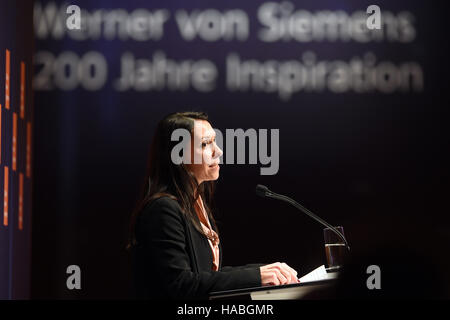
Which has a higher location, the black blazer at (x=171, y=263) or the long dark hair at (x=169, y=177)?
the long dark hair at (x=169, y=177)

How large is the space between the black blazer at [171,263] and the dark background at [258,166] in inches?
58.1

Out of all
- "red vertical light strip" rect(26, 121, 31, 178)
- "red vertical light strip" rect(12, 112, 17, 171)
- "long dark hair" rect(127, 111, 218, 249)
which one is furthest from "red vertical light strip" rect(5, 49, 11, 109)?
"long dark hair" rect(127, 111, 218, 249)

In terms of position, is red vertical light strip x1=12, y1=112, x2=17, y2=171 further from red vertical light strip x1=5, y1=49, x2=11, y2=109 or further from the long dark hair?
the long dark hair

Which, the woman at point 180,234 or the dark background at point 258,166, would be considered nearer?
the woman at point 180,234

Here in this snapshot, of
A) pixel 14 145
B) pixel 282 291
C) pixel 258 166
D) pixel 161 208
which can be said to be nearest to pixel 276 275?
pixel 282 291

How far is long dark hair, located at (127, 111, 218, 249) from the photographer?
6.90 ft

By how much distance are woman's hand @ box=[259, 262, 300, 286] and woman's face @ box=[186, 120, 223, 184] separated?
1.50 ft

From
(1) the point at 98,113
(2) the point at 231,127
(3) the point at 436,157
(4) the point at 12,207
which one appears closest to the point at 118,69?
(1) the point at 98,113

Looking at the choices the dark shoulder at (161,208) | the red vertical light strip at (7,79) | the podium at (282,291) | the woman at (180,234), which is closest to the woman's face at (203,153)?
the woman at (180,234)

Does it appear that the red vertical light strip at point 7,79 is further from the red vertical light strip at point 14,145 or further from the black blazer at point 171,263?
the black blazer at point 171,263

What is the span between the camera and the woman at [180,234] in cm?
194

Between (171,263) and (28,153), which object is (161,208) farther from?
(28,153)

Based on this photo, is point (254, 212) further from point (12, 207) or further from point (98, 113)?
point (12, 207)

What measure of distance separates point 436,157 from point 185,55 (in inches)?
61.4
